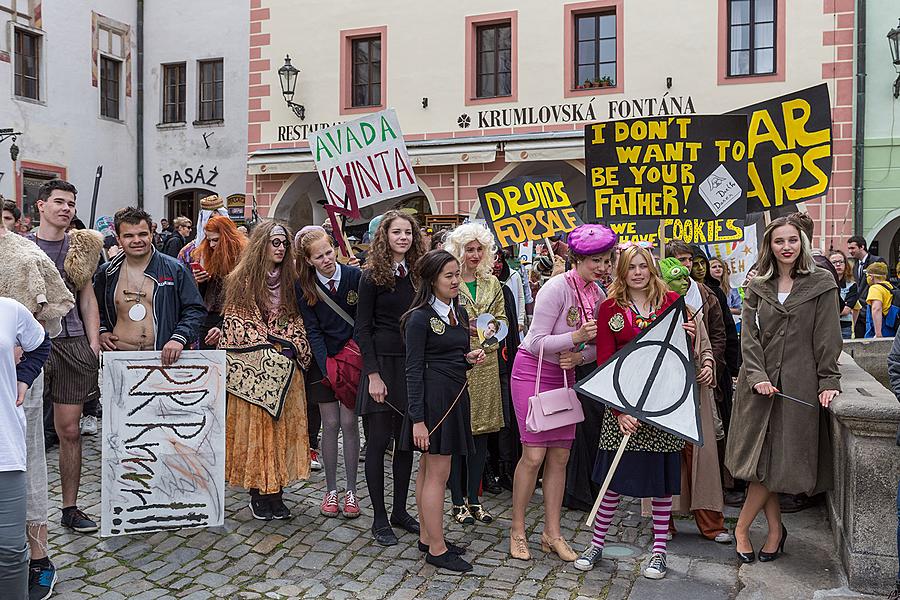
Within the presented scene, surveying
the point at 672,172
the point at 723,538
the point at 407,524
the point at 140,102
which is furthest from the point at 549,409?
the point at 140,102

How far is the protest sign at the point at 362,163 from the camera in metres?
7.59

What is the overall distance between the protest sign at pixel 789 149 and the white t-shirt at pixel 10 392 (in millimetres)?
5056

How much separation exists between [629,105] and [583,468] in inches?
423

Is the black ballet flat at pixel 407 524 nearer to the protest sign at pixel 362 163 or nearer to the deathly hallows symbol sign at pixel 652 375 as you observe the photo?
the deathly hallows symbol sign at pixel 652 375

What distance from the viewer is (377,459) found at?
5.25 meters

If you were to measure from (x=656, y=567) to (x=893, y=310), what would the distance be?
6.51 meters

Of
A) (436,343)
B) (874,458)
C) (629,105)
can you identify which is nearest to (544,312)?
(436,343)

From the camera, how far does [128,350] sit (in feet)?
17.3

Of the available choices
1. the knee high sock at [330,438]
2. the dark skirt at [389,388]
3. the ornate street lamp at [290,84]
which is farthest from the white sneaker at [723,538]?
the ornate street lamp at [290,84]

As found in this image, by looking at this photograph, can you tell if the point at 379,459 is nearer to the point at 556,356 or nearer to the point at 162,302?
the point at 556,356

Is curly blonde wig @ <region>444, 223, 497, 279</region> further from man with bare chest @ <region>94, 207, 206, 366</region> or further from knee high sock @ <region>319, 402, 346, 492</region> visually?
man with bare chest @ <region>94, 207, 206, 366</region>

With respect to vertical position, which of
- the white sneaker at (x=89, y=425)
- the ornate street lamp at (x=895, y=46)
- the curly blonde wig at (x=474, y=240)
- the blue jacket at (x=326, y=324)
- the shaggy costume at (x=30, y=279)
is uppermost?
the ornate street lamp at (x=895, y=46)

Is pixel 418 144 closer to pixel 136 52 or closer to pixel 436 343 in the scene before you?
pixel 136 52

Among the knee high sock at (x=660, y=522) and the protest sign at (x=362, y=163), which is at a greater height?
the protest sign at (x=362, y=163)
